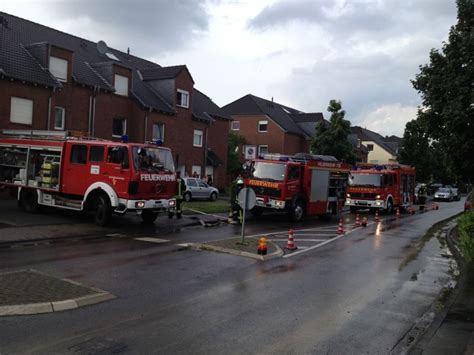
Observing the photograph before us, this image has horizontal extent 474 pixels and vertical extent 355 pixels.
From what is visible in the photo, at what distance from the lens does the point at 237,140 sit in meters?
49.3

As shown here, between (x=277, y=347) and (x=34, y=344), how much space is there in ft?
8.16

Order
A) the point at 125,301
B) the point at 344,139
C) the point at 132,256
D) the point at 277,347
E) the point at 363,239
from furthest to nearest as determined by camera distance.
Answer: the point at 344,139 → the point at 363,239 → the point at 132,256 → the point at 125,301 → the point at 277,347

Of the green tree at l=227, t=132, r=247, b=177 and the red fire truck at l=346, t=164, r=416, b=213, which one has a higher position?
the green tree at l=227, t=132, r=247, b=177

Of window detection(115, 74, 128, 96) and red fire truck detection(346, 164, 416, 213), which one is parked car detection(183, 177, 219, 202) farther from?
red fire truck detection(346, 164, 416, 213)

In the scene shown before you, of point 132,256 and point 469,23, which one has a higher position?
point 469,23

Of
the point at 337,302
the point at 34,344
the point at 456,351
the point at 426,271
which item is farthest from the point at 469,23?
the point at 34,344

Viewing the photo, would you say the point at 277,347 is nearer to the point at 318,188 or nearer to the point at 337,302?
the point at 337,302

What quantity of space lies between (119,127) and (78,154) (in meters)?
15.2

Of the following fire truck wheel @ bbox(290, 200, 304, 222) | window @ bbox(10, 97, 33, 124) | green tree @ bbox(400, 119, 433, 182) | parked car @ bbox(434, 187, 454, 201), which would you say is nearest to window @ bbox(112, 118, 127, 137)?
window @ bbox(10, 97, 33, 124)

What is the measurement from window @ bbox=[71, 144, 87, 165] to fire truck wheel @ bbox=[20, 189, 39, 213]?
2.29 metres

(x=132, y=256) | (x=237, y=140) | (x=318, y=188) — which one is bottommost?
(x=132, y=256)

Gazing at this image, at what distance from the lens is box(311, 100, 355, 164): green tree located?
41875 mm

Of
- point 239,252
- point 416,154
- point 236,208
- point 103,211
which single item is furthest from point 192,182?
point 416,154

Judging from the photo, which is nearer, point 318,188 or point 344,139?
point 318,188
